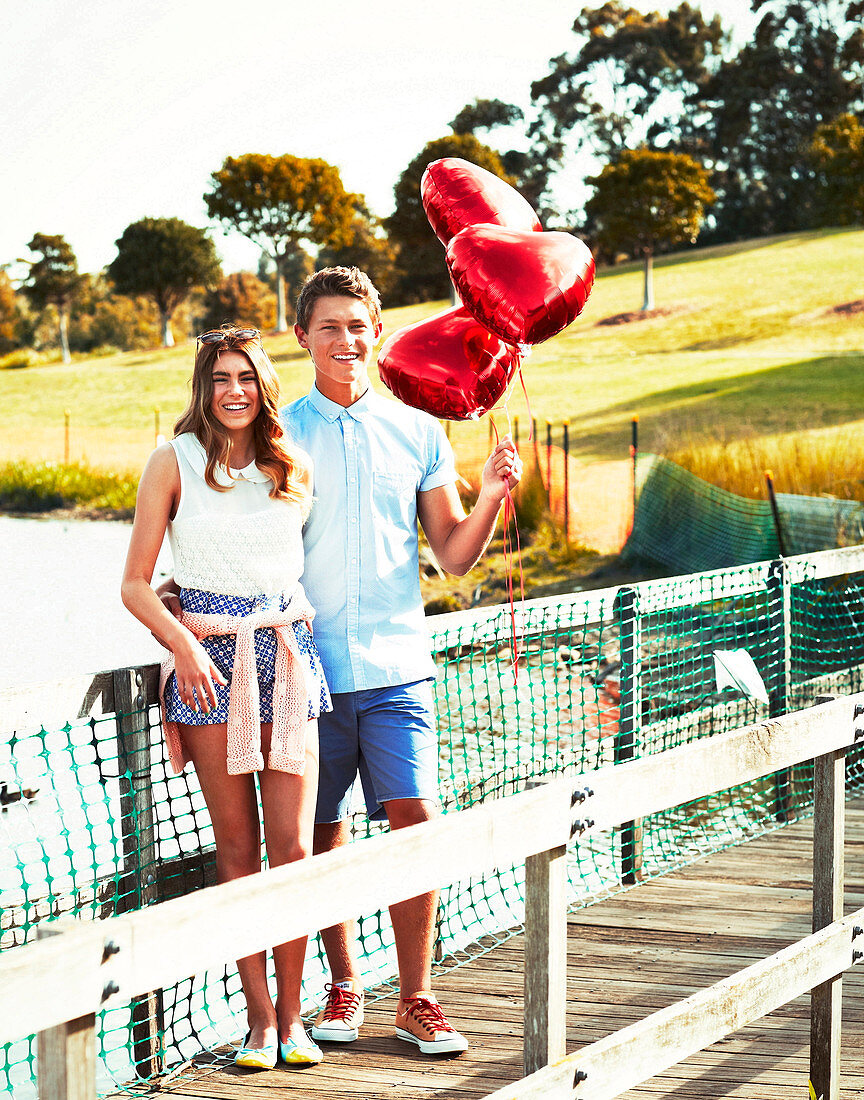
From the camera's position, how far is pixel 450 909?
194 inches

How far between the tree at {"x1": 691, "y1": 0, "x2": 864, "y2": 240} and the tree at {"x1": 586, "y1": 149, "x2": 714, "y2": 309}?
445 inches

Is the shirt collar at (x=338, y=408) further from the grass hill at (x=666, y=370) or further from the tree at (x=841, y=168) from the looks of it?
the tree at (x=841, y=168)

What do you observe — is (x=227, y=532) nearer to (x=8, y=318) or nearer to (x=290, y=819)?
(x=290, y=819)

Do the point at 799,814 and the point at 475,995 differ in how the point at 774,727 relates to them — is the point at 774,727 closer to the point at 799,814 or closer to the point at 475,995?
the point at 475,995

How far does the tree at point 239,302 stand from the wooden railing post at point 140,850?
154ft

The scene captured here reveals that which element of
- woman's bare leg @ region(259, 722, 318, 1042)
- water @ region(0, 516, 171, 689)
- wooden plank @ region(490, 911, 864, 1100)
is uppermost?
woman's bare leg @ region(259, 722, 318, 1042)

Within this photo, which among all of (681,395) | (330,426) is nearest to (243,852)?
(330,426)

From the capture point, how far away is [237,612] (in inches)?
99.0

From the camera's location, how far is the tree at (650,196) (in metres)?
34.8

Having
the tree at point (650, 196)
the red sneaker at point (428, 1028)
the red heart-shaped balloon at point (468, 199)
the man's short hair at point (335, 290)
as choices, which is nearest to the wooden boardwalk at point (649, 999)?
the red sneaker at point (428, 1028)

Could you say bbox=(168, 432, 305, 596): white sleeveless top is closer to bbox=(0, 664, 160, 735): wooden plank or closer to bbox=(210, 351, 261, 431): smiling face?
bbox=(210, 351, 261, 431): smiling face

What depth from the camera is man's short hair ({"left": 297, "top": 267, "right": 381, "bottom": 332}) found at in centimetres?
270

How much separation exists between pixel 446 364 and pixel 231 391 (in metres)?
0.74

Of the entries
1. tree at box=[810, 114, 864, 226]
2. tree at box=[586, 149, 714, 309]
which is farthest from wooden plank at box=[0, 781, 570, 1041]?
tree at box=[810, 114, 864, 226]
